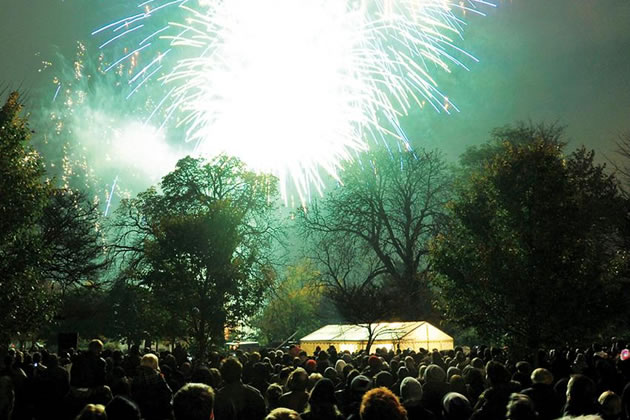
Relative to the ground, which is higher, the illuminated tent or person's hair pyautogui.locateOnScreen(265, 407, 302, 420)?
the illuminated tent

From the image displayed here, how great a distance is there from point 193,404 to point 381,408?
1.37 meters

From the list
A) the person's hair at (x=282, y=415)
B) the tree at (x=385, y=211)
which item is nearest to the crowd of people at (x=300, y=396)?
the person's hair at (x=282, y=415)

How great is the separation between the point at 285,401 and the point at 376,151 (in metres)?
34.9

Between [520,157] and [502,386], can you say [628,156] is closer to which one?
[520,157]

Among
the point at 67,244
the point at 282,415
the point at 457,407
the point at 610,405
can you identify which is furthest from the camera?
the point at 67,244

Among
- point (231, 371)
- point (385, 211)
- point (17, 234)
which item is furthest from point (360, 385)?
point (385, 211)

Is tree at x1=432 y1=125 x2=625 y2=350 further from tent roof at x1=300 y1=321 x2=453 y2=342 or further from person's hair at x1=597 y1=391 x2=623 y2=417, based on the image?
person's hair at x1=597 y1=391 x2=623 y2=417

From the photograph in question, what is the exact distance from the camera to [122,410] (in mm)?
4160

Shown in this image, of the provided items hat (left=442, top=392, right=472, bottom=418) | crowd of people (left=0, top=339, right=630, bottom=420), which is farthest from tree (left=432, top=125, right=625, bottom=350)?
hat (left=442, top=392, right=472, bottom=418)

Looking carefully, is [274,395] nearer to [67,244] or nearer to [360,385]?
[360,385]

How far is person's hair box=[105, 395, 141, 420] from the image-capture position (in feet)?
13.6

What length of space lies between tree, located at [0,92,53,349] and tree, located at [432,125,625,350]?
1217cm

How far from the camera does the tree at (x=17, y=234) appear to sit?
13.5 meters

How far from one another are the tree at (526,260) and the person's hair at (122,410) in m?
13.9
